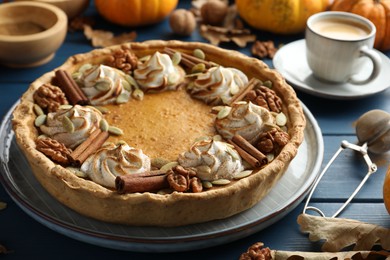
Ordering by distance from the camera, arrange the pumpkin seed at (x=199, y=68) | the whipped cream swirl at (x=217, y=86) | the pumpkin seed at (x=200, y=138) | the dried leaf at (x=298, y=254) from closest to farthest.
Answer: the dried leaf at (x=298, y=254)
the pumpkin seed at (x=200, y=138)
the whipped cream swirl at (x=217, y=86)
the pumpkin seed at (x=199, y=68)

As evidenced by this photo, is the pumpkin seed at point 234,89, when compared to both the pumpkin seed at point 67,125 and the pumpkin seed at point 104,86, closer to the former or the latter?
the pumpkin seed at point 104,86

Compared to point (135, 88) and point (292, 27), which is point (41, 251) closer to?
point (135, 88)

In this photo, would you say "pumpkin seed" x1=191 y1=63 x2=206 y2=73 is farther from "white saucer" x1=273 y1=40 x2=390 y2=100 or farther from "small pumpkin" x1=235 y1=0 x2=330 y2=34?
"small pumpkin" x1=235 y1=0 x2=330 y2=34

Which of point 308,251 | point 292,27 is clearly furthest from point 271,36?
point 308,251

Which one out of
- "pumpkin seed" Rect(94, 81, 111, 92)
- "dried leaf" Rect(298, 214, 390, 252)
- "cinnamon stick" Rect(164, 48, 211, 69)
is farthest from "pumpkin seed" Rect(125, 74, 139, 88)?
"dried leaf" Rect(298, 214, 390, 252)

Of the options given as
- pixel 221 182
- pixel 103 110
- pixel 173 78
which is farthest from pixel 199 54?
pixel 221 182

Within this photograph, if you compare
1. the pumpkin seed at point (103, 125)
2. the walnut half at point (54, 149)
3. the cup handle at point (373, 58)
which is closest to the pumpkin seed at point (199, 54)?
the pumpkin seed at point (103, 125)

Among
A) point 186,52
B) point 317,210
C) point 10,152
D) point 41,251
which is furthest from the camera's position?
point 186,52
